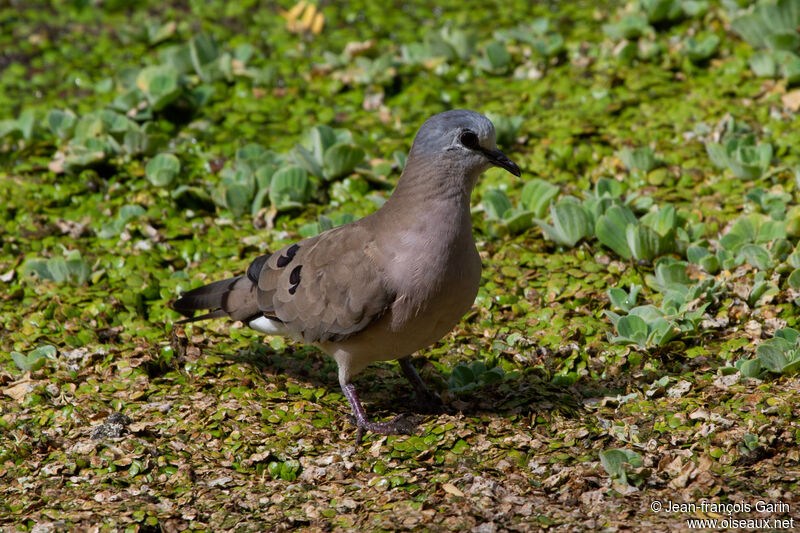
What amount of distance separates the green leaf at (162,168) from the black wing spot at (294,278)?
8.05 ft

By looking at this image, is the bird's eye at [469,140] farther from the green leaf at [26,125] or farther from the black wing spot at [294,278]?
the green leaf at [26,125]

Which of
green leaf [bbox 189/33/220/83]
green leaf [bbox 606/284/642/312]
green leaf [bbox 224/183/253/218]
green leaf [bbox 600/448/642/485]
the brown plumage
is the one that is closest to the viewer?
green leaf [bbox 600/448/642/485]

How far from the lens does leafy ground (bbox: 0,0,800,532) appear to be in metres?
4.25

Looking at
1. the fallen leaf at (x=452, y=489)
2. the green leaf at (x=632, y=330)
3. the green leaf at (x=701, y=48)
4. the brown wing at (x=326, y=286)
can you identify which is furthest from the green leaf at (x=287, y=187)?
the green leaf at (x=701, y=48)

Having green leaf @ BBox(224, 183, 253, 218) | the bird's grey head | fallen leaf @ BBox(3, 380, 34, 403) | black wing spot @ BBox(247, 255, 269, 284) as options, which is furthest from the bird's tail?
green leaf @ BBox(224, 183, 253, 218)

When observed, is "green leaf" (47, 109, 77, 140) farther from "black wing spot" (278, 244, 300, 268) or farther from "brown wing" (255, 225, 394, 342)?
"black wing spot" (278, 244, 300, 268)

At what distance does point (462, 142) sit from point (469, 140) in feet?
0.12

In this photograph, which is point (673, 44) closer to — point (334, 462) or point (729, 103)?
point (729, 103)

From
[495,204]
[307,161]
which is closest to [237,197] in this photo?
[307,161]

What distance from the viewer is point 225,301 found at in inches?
209

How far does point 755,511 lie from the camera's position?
3781mm

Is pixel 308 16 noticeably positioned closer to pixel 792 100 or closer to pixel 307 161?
pixel 307 161

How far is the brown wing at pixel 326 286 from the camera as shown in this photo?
178 inches

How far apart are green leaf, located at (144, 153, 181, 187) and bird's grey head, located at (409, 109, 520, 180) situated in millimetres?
3157
